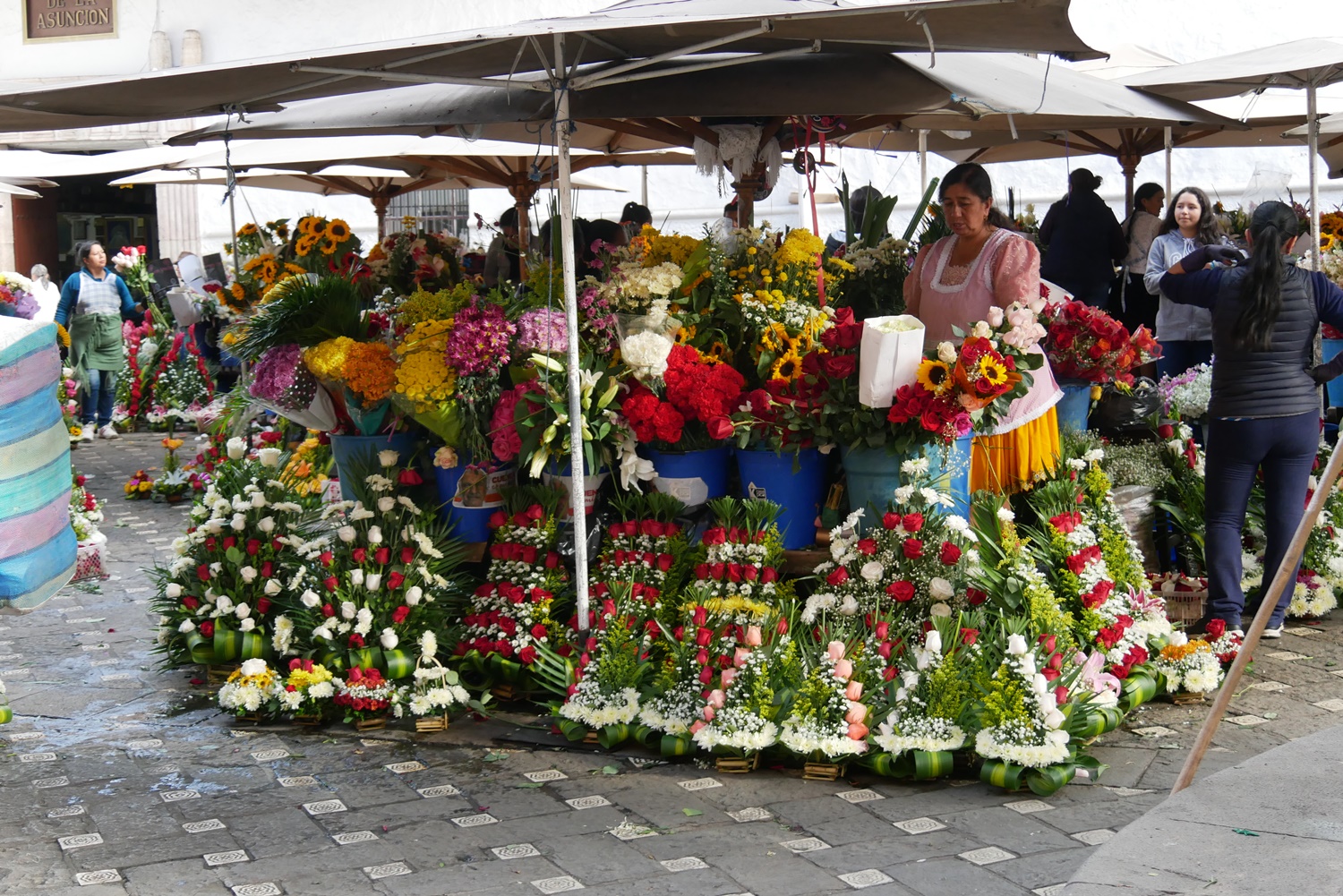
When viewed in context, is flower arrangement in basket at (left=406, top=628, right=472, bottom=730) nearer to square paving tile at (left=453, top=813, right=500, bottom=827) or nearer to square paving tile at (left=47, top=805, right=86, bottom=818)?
square paving tile at (left=453, top=813, right=500, bottom=827)

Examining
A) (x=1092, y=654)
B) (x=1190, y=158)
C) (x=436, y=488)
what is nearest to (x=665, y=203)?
(x=1190, y=158)

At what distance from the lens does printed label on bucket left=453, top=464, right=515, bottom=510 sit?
4871 millimetres

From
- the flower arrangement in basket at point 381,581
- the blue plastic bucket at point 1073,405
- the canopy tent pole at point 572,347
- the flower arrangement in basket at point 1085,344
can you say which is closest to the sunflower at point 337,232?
the flower arrangement in basket at point 381,581

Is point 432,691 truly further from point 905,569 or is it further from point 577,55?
point 577,55

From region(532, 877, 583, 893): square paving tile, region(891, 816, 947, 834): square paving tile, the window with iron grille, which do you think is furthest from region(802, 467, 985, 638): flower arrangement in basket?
the window with iron grille

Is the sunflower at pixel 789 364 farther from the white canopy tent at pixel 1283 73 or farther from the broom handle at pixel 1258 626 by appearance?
the white canopy tent at pixel 1283 73

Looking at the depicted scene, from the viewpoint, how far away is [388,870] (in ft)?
11.2

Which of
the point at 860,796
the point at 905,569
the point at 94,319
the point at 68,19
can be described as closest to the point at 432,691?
the point at 860,796

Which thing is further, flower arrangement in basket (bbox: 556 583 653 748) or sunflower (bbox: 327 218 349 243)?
sunflower (bbox: 327 218 349 243)

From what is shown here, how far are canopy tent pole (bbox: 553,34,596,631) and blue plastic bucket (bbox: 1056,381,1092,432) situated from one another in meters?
1.83

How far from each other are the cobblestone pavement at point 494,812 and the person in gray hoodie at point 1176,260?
231cm

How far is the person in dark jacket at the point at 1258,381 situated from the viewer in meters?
4.90

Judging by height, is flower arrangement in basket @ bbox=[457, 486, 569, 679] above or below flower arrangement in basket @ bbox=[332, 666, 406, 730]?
above

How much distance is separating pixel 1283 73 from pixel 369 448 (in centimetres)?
431
